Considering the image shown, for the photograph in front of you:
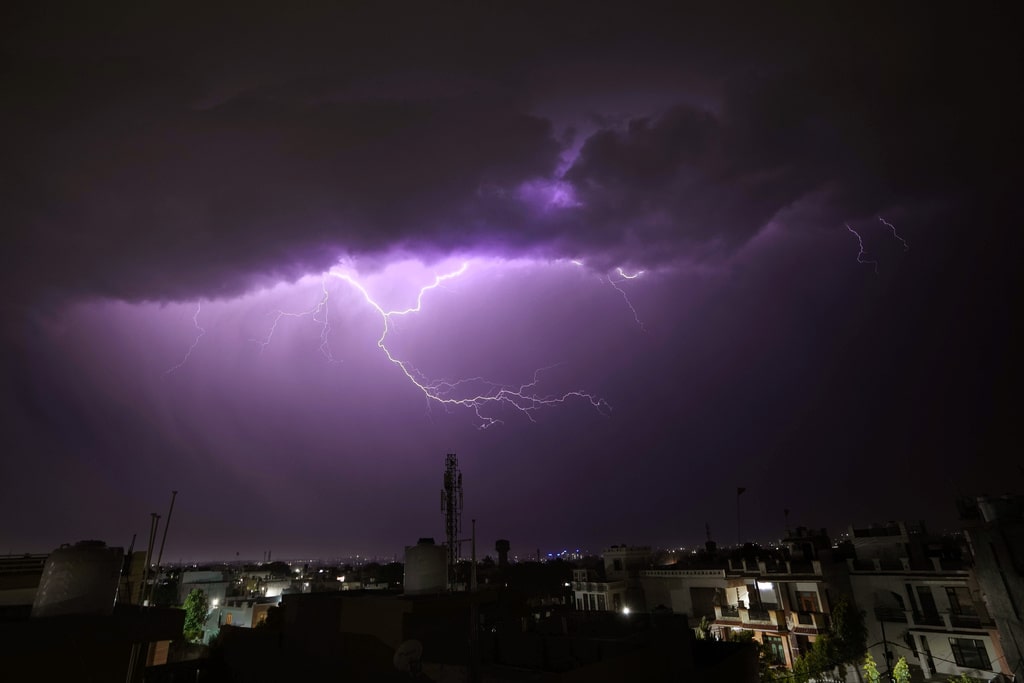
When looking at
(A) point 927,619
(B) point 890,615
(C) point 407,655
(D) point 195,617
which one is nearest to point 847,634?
(B) point 890,615

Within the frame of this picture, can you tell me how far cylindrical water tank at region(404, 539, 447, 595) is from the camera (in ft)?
70.2

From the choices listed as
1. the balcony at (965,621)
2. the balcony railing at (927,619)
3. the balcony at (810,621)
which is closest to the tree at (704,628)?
the balcony at (810,621)

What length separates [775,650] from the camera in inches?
1203

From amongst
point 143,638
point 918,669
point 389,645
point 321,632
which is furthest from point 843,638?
point 143,638

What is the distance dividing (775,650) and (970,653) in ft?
31.9

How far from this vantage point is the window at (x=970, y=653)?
80.5 ft

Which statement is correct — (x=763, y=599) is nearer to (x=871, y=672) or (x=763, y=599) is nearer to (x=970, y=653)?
(x=871, y=672)

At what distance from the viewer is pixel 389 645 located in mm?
18219

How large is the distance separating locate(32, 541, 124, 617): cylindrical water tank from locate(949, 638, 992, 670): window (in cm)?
3747

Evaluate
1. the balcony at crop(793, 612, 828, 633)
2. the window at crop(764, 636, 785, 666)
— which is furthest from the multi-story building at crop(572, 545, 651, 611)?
the balcony at crop(793, 612, 828, 633)

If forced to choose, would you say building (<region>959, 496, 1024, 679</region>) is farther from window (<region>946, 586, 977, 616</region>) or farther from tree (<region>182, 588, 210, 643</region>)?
tree (<region>182, 588, 210, 643</region>)

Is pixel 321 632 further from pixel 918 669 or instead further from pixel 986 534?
pixel 918 669

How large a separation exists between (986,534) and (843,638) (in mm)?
16652

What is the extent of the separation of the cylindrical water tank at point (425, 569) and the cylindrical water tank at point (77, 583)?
12.5m
